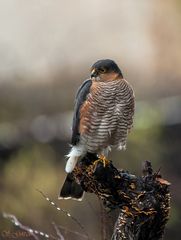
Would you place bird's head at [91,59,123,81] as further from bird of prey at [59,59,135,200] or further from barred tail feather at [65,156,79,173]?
barred tail feather at [65,156,79,173]

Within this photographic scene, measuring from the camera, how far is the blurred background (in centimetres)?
871

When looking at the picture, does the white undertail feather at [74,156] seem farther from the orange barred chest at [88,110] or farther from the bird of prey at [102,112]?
the orange barred chest at [88,110]

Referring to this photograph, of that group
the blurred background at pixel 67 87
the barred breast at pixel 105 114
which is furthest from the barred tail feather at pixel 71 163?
the blurred background at pixel 67 87

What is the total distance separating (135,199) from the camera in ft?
12.8

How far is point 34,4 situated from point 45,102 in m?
3.19

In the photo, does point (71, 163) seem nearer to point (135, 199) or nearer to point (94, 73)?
point (94, 73)

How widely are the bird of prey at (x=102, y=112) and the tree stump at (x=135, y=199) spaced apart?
34.3 inches

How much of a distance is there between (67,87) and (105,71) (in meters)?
7.26

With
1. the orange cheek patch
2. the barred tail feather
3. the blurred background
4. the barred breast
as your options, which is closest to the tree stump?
the barred tail feather

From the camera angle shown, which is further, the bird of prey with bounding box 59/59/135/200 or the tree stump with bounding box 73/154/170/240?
the bird of prey with bounding box 59/59/135/200

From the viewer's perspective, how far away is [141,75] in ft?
43.6

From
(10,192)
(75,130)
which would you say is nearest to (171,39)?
(10,192)

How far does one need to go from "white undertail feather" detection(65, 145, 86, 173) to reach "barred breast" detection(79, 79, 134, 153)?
5cm

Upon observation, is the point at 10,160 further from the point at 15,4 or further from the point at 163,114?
the point at 15,4
